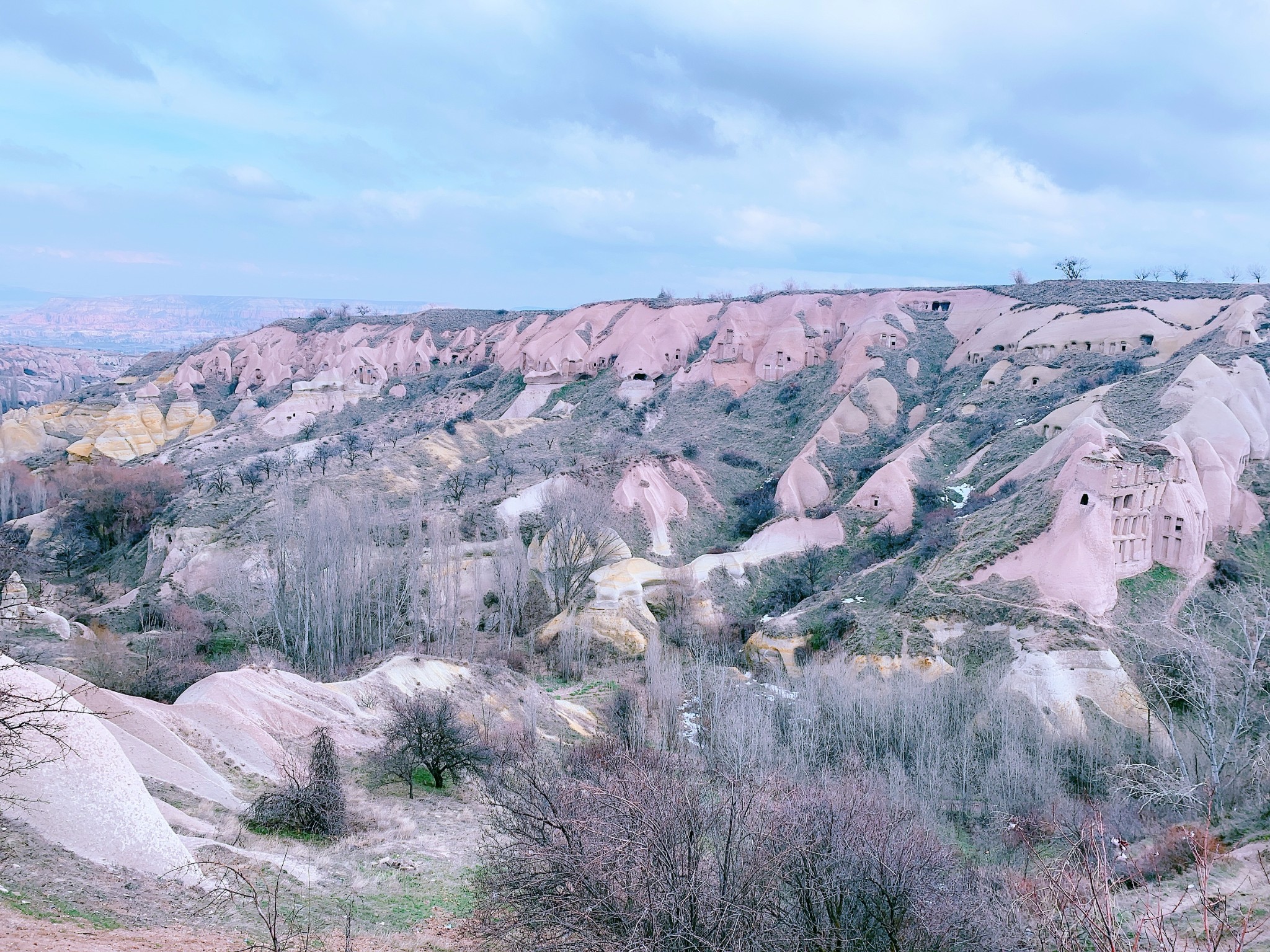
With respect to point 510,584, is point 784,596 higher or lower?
lower

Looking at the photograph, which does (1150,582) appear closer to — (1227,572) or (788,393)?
(1227,572)

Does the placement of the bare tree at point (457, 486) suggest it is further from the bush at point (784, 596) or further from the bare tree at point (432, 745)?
the bare tree at point (432, 745)

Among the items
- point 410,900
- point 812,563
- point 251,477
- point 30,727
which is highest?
point 30,727

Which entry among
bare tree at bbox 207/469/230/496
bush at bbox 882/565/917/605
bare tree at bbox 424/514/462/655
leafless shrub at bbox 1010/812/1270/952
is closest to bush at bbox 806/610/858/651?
bush at bbox 882/565/917/605

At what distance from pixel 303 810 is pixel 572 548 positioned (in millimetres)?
20466

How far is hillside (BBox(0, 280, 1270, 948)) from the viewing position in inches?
679

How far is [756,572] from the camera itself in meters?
34.3

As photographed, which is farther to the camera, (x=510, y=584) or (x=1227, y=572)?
(x=510, y=584)

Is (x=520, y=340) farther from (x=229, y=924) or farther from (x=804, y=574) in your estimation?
(x=229, y=924)

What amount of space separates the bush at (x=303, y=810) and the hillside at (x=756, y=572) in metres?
0.74

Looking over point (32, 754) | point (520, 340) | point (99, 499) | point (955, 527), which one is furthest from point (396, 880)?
point (520, 340)

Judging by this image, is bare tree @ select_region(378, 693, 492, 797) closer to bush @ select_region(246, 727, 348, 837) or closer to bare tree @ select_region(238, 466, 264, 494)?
bush @ select_region(246, 727, 348, 837)

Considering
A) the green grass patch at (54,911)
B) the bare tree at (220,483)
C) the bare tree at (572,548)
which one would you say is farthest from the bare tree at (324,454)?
the green grass patch at (54,911)

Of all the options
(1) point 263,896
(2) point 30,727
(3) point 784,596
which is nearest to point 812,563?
(3) point 784,596
